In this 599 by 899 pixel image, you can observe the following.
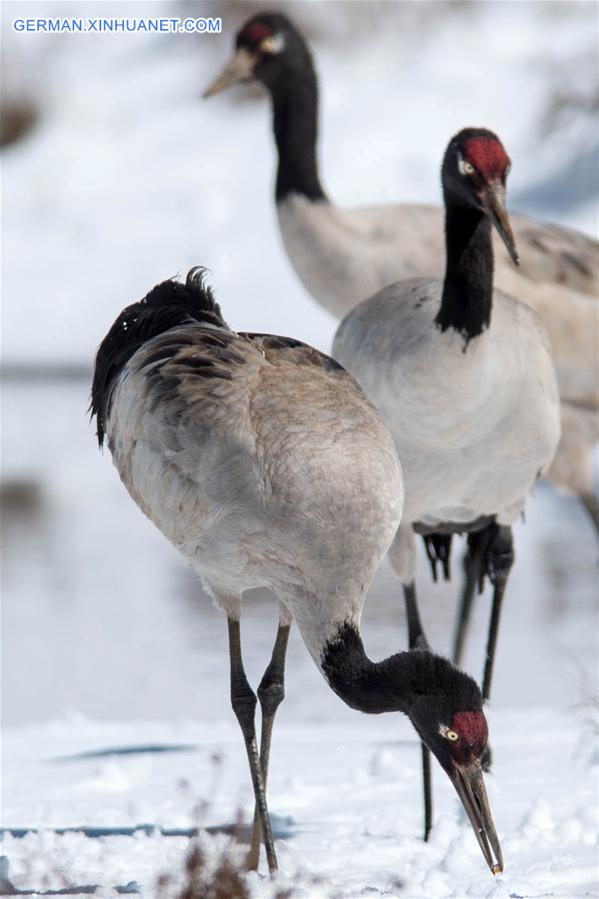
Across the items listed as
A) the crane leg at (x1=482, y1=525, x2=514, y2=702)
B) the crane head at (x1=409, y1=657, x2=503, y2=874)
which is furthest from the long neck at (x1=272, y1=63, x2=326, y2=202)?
the crane head at (x1=409, y1=657, x2=503, y2=874)

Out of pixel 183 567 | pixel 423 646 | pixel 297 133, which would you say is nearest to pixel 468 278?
pixel 423 646

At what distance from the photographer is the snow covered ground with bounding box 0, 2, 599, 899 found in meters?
4.27

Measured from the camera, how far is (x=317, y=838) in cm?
425

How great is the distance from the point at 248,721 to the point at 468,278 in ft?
4.40

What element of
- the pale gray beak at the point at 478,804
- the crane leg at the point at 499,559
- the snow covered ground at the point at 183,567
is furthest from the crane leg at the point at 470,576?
the pale gray beak at the point at 478,804

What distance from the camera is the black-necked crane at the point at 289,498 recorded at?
3.33 meters

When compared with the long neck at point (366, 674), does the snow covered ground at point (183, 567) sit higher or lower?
lower

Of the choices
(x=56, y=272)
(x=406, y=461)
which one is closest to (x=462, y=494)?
(x=406, y=461)

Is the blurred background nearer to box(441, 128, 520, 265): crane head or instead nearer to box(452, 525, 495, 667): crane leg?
box(452, 525, 495, 667): crane leg

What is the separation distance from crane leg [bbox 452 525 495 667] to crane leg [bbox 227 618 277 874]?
4.33 ft

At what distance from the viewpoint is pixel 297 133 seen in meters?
6.95

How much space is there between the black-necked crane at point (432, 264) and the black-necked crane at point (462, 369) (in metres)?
1.58

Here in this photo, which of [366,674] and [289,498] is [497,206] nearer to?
[289,498]

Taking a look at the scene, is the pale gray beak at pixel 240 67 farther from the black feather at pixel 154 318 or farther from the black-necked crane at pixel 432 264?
the black feather at pixel 154 318
